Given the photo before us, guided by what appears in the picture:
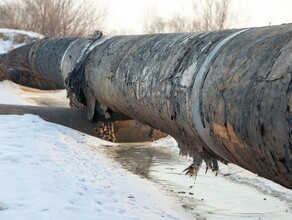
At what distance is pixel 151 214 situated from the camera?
395 cm

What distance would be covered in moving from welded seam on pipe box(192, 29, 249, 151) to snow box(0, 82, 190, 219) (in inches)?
44.9

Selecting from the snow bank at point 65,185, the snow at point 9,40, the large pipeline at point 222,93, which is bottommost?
the snow bank at point 65,185

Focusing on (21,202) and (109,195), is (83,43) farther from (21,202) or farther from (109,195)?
(21,202)

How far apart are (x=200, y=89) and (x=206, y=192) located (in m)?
2.72

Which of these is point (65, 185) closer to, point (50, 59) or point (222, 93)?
point (222, 93)

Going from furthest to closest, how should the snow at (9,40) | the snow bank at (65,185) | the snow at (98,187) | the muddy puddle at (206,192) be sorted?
1. the snow at (9,40)
2. the muddy puddle at (206,192)
3. the snow at (98,187)
4. the snow bank at (65,185)

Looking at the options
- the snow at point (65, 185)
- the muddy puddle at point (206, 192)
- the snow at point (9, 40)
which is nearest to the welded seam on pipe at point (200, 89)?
the snow at point (65, 185)

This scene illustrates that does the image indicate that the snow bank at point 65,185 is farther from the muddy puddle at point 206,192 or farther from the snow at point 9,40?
the snow at point 9,40

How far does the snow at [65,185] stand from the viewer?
11.4 ft

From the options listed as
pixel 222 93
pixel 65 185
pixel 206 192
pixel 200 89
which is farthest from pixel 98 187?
pixel 222 93

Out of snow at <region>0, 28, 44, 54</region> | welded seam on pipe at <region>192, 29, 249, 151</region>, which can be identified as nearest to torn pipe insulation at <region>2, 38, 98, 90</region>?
snow at <region>0, 28, 44, 54</region>

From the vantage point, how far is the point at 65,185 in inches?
165

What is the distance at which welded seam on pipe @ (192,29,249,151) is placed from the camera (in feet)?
9.02

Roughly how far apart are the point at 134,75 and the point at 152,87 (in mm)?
643
